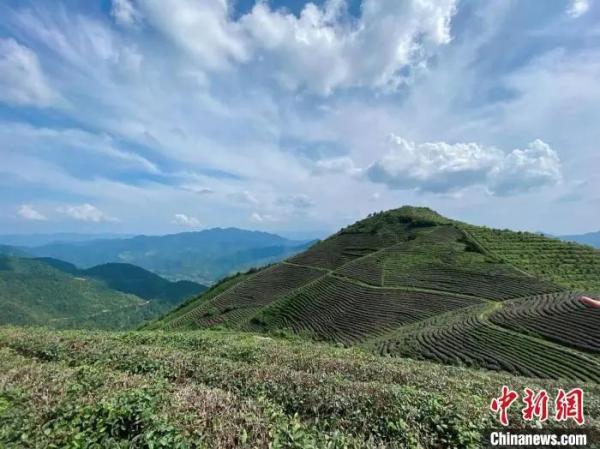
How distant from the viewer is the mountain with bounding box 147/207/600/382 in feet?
85.6

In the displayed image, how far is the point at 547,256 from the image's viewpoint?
54906mm

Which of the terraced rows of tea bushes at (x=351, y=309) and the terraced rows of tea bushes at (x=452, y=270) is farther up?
the terraced rows of tea bushes at (x=452, y=270)

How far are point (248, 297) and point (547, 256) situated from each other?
5014cm

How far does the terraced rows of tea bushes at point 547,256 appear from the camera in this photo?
45.3 metres

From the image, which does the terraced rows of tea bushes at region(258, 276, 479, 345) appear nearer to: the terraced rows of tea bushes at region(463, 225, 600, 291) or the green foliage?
the terraced rows of tea bushes at region(463, 225, 600, 291)

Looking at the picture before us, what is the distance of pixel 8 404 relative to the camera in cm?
594

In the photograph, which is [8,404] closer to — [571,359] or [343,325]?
[571,359]

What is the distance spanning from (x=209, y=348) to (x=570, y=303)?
3361cm

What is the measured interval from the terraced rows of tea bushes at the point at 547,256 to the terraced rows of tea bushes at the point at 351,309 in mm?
15766

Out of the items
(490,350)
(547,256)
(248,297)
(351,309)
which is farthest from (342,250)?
(490,350)

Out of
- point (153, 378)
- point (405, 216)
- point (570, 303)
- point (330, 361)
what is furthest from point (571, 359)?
point (405, 216)

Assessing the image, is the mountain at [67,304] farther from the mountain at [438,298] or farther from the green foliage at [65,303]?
the mountain at [438,298]
